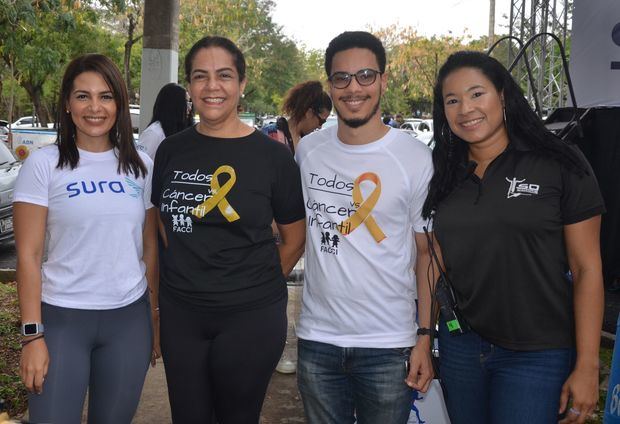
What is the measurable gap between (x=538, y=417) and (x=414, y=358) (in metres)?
0.47

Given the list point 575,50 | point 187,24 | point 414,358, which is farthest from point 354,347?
point 187,24

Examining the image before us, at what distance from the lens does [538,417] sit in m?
2.21

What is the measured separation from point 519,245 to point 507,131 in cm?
47

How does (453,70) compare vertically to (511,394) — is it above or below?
above

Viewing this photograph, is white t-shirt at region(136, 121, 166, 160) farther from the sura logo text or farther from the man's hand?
the man's hand

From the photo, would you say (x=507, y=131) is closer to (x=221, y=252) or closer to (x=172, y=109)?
(x=221, y=252)

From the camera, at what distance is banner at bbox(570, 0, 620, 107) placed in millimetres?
6340

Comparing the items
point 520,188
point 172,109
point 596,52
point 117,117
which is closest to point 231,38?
point 596,52

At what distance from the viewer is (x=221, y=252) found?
2439mm

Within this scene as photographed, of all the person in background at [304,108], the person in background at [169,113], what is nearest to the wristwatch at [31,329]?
the person in background at [169,113]

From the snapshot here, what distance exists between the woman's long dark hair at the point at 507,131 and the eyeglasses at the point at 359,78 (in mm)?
280

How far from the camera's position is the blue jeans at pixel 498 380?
2209mm

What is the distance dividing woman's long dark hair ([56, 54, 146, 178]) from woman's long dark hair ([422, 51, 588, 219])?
120 centimetres

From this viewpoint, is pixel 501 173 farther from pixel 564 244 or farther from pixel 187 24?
pixel 187 24
